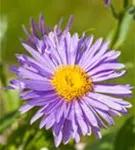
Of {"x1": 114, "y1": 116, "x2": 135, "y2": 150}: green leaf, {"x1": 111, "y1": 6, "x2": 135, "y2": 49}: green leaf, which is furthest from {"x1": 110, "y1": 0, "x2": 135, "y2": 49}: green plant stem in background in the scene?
{"x1": 114, "y1": 116, "x2": 135, "y2": 150}: green leaf

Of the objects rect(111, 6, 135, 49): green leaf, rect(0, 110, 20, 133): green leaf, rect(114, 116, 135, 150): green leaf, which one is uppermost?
rect(111, 6, 135, 49): green leaf

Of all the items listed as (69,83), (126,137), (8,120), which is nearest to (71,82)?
(69,83)

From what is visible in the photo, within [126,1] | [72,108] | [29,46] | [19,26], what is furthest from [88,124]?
[19,26]

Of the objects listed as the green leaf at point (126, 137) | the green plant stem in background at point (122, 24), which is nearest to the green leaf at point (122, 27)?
the green plant stem in background at point (122, 24)

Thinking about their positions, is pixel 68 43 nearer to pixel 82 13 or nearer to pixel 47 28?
pixel 47 28

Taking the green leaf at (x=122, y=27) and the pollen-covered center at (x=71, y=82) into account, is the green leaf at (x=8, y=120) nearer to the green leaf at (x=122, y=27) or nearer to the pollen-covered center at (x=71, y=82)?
the pollen-covered center at (x=71, y=82)

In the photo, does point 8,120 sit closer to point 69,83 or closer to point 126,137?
point 69,83

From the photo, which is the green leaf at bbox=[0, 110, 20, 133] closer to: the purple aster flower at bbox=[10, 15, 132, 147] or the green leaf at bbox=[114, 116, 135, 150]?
the purple aster flower at bbox=[10, 15, 132, 147]
